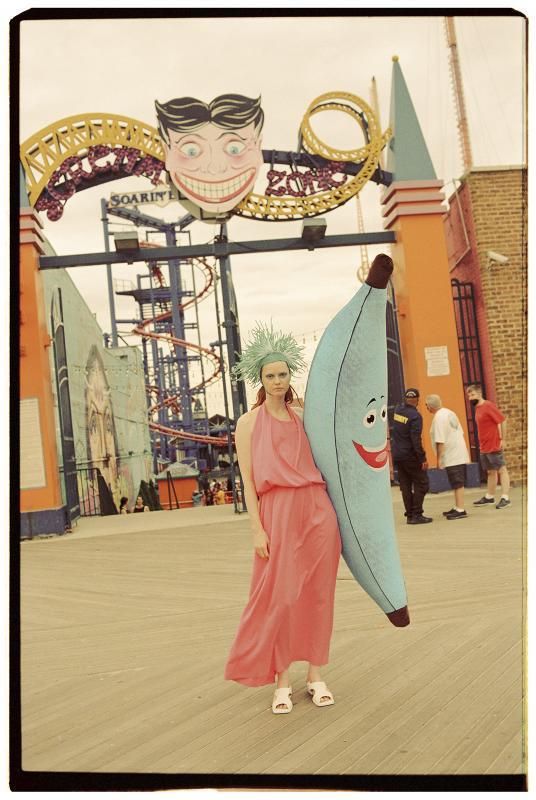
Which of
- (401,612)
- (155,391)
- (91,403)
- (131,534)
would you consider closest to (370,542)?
(401,612)

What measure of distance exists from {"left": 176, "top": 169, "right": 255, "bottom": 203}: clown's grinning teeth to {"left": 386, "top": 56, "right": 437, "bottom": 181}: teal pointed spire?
2.07 meters

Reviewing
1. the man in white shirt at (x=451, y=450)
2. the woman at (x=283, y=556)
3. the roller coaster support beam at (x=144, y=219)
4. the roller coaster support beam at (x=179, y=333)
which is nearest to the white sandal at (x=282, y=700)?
the woman at (x=283, y=556)

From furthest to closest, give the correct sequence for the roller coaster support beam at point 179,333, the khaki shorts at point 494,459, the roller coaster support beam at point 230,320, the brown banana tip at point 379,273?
the roller coaster support beam at point 179,333 < the roller coaster support beam at point 230,320 < the khaki shorts at point 494,459 < the brown banana tip at point 379,273

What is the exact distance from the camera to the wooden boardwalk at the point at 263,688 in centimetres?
286

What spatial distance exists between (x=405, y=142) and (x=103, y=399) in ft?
32.7

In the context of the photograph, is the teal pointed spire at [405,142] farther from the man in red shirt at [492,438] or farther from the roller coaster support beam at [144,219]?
the roller coaster support beam at [144,219]

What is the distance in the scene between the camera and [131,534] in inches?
367

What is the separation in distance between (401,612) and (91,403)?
539 inches

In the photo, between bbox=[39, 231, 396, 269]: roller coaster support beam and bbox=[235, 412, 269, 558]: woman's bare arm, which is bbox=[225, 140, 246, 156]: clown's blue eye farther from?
bbox=[235, 412, 269, 558]: woman's bare arm

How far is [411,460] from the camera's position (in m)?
7.97

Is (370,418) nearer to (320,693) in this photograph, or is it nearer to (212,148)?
(320,693)

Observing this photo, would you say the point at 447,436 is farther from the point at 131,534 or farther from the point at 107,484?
the point at 107,484

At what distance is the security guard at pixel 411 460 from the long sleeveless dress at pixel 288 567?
4.77m

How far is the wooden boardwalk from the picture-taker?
286 centimetres
